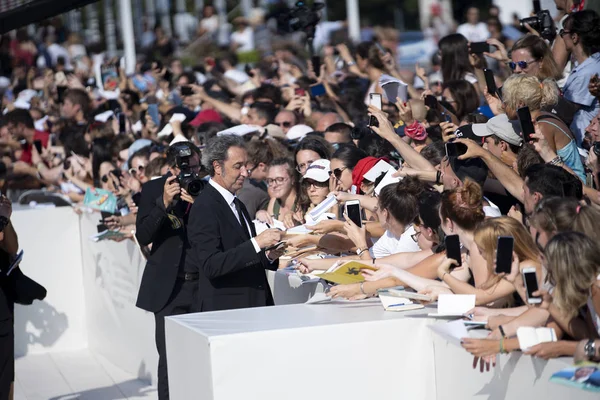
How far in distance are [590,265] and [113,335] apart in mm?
7251

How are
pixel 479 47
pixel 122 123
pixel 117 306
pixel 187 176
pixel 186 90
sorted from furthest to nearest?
pixel 122 123, pixel 186 90, pixel 117 306, pixel 479 47, pixel 187 176

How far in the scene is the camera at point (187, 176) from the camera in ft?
20.9

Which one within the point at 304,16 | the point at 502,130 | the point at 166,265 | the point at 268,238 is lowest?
the point at 166,265

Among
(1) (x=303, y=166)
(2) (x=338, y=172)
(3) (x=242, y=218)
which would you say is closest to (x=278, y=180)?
(1) (x=303, y=166)

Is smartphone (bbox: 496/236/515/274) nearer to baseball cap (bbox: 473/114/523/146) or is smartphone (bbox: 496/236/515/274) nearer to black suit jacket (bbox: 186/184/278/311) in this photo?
baseball cap (bbox: 473/114/523/146)

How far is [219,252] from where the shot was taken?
573 centimetres

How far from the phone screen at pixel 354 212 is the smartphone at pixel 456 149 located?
0.55m

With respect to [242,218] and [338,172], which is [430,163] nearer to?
[338,172]

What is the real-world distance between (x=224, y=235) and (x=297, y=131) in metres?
3.42

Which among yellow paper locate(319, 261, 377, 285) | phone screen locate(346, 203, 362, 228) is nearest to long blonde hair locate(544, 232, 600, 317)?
yellow paper locate(319, 261, 377, 285)

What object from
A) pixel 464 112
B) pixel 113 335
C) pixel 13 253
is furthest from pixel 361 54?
pixel 13 253

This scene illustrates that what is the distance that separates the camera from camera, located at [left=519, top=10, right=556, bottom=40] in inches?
300

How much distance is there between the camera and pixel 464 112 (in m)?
7.47

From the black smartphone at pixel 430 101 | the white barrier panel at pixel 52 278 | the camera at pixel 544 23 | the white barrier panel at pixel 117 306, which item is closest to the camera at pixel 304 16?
the white barrier panel at pixel 117 306
